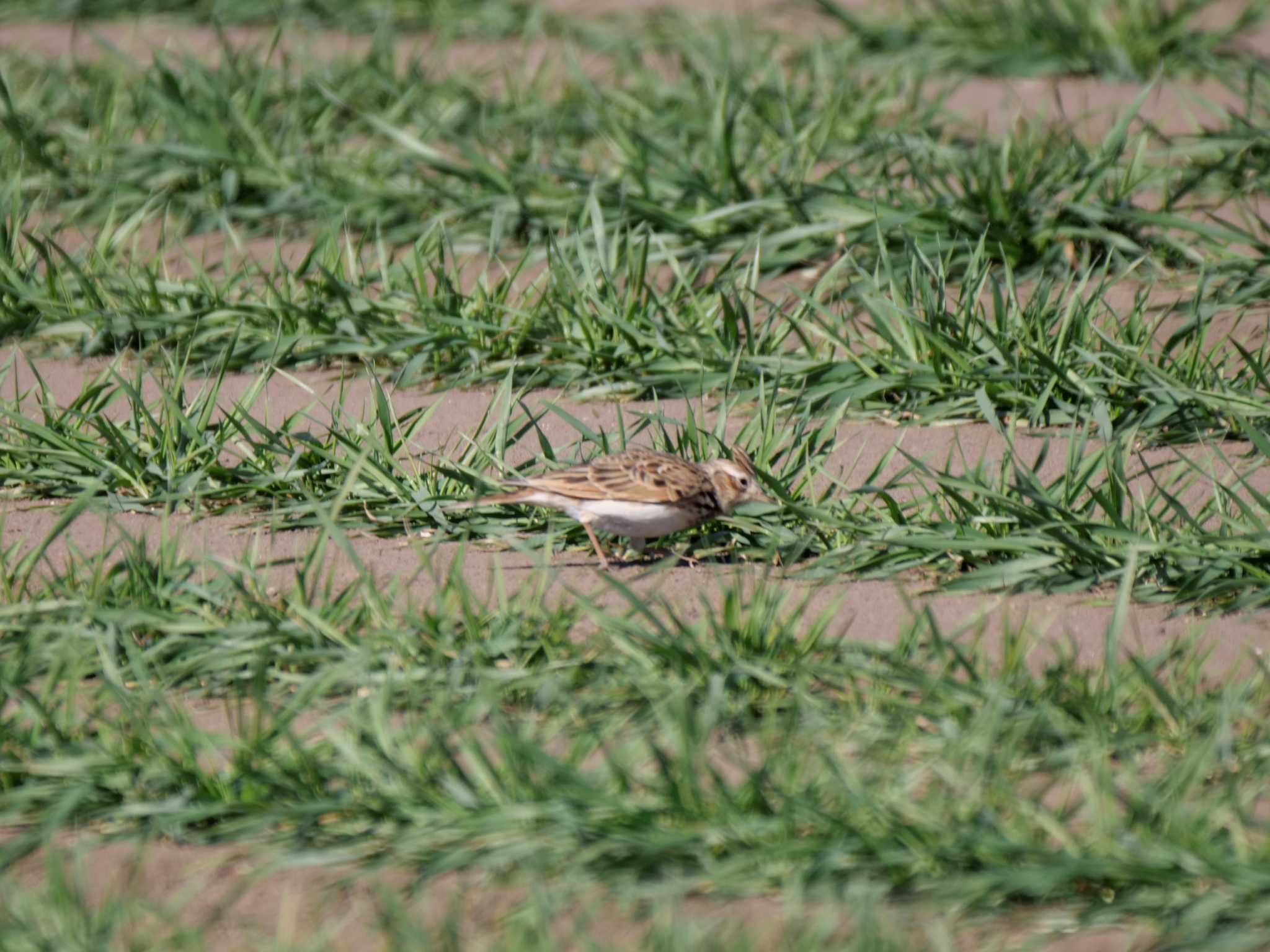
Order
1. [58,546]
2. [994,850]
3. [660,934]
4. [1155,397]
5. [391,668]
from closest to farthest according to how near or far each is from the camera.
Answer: [660,934] → [994,850] → [391,668] → [58,546] → [1155,397]

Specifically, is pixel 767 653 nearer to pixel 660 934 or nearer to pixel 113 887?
pixel 660 934

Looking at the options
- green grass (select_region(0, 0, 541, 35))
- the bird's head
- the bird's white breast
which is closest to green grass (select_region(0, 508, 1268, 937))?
the bird's white breast

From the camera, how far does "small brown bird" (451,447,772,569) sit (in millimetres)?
5438

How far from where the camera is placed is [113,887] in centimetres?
395

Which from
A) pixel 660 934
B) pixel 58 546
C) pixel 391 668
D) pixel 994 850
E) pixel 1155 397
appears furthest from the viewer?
pixel 1155 397

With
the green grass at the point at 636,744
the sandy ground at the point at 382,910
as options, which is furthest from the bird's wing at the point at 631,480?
the sandy ground at the point at 382,910

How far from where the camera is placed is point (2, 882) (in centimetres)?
393

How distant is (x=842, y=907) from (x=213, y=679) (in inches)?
75.6

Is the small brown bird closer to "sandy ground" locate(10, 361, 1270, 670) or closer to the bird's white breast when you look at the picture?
the bird's white breast

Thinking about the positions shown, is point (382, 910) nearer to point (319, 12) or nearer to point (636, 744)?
point (636, 744)

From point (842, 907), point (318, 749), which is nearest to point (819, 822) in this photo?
point (842, 907)

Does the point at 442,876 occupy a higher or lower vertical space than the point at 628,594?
lower

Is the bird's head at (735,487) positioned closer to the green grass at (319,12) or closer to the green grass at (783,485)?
the green grass at (783,485)

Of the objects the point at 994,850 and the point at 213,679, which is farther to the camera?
the point at 213,679
